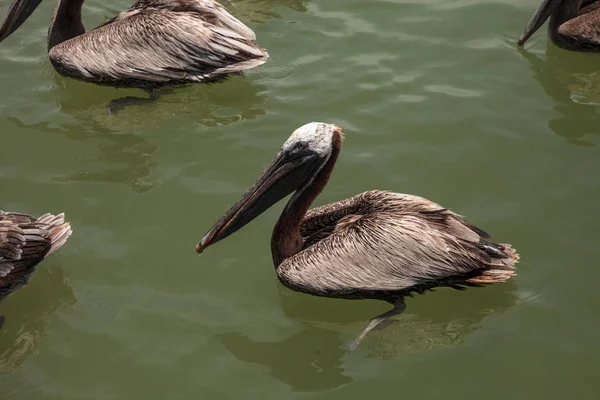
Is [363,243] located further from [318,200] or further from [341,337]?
[318,200]

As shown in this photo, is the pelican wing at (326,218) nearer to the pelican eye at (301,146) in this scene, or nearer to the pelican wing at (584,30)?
the pelican eye at (301,146)

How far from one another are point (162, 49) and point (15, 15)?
170 cm

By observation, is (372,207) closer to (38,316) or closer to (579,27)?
(38,316)

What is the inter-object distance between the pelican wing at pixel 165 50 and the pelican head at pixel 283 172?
2.06 metres

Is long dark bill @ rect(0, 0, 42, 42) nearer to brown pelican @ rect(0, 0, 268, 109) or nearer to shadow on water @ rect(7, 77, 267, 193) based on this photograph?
brown pelican @ rect(0, 0, 268, 109)

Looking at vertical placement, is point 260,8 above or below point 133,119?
above

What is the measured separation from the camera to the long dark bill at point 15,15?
24.8 feet

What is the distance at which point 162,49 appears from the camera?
6973mm

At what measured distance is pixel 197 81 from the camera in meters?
6.99

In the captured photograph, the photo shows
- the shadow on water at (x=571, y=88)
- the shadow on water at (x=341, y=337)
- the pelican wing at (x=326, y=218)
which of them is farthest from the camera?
the shadow on water at (x=571, y=88)

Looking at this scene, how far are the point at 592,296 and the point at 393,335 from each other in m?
1.35

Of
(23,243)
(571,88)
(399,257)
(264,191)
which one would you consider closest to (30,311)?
(23,243)

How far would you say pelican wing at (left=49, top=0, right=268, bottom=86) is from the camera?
6.94 m

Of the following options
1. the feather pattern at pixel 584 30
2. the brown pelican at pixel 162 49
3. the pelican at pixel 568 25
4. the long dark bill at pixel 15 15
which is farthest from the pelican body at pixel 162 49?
the feather pattern at pixel 584 30
